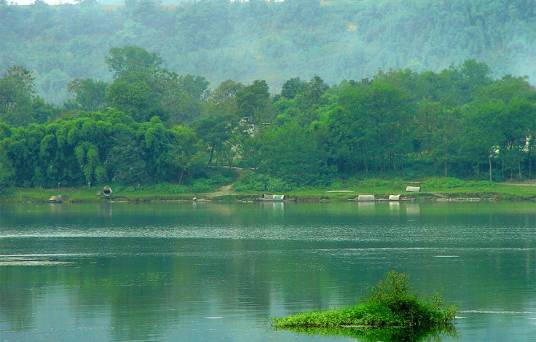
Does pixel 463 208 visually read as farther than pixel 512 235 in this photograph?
Yes

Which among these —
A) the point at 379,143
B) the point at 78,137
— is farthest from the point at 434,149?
the point at 78,137

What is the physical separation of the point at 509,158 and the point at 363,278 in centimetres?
6015

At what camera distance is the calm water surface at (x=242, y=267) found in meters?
39.3

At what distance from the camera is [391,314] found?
1436 inches

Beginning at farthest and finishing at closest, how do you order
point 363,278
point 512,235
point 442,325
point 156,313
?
point 512,235 → point 363,278 → point 156,313 → point 442,325

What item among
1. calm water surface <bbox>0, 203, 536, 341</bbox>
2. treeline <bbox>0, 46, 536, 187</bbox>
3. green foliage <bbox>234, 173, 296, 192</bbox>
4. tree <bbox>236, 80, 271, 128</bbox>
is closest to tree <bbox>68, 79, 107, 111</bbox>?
tree <bbox>236, 80, 271, 128</bbox>

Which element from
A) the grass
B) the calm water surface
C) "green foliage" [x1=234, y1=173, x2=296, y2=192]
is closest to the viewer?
the grass

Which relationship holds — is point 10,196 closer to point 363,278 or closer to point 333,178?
point 333,178

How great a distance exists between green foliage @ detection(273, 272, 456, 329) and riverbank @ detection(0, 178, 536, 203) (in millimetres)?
67111

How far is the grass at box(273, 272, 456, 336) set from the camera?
36.3m

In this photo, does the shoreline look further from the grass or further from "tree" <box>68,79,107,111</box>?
the grass

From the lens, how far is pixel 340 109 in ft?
375

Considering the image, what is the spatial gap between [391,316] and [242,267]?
21.2m

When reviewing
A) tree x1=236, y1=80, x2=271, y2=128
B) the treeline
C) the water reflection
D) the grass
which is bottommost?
the water reflection
